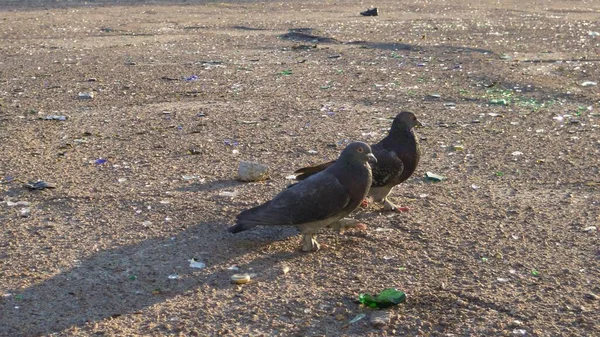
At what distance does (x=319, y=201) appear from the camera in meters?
4.88

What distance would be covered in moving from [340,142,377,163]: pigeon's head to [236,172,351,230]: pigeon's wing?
6.9 inches

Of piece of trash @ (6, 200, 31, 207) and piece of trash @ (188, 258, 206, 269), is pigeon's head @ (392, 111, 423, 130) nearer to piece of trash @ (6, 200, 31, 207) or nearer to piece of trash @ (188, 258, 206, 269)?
piece of trash @ (188, 258, 206, 269)

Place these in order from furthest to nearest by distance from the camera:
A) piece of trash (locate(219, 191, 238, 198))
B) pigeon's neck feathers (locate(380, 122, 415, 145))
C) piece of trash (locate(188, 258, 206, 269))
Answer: piece of trash (locate(219, 191, 238, 198)), pigeon's neck feathers (locate(380, 122, 415, 145)), piece of trash (locate(188, 258, 206, 269))

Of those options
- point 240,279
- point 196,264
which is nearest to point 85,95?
point 196,264

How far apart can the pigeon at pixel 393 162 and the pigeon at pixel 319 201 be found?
45cm

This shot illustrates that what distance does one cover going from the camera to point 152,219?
5512 millimetres

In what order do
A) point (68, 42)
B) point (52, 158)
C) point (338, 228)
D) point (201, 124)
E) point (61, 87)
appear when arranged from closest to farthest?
point (338, 228) < point (52, 158) < point (201, 124) < point (61, 87) < point (68, 42)

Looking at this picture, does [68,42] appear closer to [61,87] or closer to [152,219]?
[61,87]

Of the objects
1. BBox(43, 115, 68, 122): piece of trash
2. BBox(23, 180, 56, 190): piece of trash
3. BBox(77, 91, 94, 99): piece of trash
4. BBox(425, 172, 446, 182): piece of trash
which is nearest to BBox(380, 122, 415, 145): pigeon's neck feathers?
BBox(425, 172, 446, 182): piece of trash

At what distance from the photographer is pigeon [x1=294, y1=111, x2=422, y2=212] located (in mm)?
5559

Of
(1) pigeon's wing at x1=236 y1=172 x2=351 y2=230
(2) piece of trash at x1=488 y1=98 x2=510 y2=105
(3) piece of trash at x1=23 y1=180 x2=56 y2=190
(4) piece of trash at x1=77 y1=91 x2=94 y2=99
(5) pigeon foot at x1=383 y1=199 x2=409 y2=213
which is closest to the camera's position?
(1) pigeon's wing at x1=236 y1=172 x2=351 y2=230

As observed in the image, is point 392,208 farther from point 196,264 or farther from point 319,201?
point 196,264

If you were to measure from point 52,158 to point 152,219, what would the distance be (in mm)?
1837

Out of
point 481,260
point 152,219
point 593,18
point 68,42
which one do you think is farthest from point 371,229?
point 593,18
